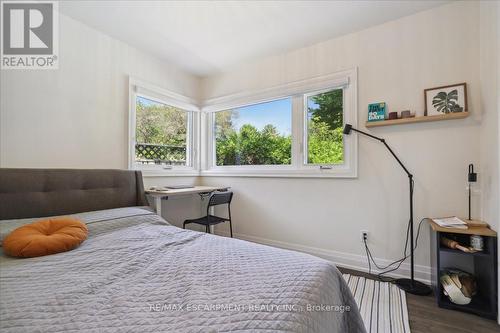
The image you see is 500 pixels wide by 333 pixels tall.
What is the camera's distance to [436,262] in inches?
69.5

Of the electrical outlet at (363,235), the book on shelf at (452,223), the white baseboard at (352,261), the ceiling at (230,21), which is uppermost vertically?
the ceiling at (230,21)

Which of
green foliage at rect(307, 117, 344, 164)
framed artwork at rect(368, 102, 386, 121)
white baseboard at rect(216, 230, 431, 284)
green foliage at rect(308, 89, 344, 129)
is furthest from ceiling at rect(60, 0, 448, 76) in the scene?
white baseboard at rect(216, 230, 431, 284)

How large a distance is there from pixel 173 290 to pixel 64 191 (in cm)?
166

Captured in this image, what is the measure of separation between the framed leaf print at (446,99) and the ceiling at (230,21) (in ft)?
2.46

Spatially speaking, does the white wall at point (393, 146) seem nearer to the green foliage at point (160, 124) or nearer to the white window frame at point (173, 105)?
the white window frame at point (173, 105)

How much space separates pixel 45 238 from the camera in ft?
4.16

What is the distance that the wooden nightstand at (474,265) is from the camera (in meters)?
1.55

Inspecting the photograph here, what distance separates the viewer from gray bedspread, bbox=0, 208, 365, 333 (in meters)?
0.68

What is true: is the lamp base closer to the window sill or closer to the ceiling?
the window sill

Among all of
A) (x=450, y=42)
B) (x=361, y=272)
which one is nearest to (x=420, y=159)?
(x=450, y=42)

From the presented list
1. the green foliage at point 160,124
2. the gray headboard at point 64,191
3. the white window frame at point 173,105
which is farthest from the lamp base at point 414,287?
the green foliage at point 160,124

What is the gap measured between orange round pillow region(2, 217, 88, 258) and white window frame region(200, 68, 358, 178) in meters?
1.98

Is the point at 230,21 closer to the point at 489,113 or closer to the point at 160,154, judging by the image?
the point at 160,154

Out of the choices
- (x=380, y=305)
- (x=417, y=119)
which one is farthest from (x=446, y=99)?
(x=380, y=305)
